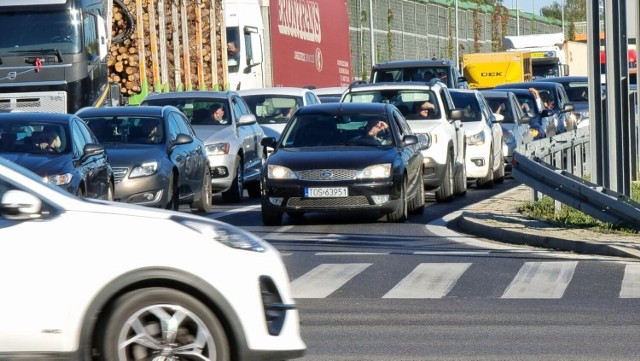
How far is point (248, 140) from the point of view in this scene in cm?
2595

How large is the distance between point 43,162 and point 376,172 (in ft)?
13.7

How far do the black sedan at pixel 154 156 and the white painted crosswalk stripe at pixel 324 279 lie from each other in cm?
568

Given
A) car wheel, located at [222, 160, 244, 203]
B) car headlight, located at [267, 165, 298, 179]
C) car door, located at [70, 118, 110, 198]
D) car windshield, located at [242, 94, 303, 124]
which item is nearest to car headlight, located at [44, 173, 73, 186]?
car door, located at [70, 118, 110, 198]

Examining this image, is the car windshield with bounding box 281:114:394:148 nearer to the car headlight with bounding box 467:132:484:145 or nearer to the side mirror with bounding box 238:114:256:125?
the side mirror with bounding box 238:114:256:125

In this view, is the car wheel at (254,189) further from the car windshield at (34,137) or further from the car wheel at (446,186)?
the car windshield at (34,137)

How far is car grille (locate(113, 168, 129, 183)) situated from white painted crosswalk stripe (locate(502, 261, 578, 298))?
6.92 m

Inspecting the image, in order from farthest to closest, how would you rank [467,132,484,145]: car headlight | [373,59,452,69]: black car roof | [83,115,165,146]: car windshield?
1. [373,59,452,69]: black car roof
2. [467,132,484,145]: car headlight
3. [83,115,165,146]: car windshield

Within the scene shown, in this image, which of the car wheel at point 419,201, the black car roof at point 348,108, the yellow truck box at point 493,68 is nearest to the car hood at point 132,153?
the black car roof at point 348,108

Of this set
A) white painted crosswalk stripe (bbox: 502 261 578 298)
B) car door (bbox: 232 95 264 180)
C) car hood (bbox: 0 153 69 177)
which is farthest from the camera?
car door (bbox: 232 95 264 180)

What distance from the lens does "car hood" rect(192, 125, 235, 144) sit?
25.0 metres

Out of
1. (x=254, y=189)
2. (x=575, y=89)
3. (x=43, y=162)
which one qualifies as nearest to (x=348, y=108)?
(x=43, y=162)

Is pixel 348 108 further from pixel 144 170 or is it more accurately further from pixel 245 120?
pixel 245 120

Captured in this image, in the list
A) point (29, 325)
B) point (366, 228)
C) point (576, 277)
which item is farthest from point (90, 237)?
point (366, 228)

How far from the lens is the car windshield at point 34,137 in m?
18.1
